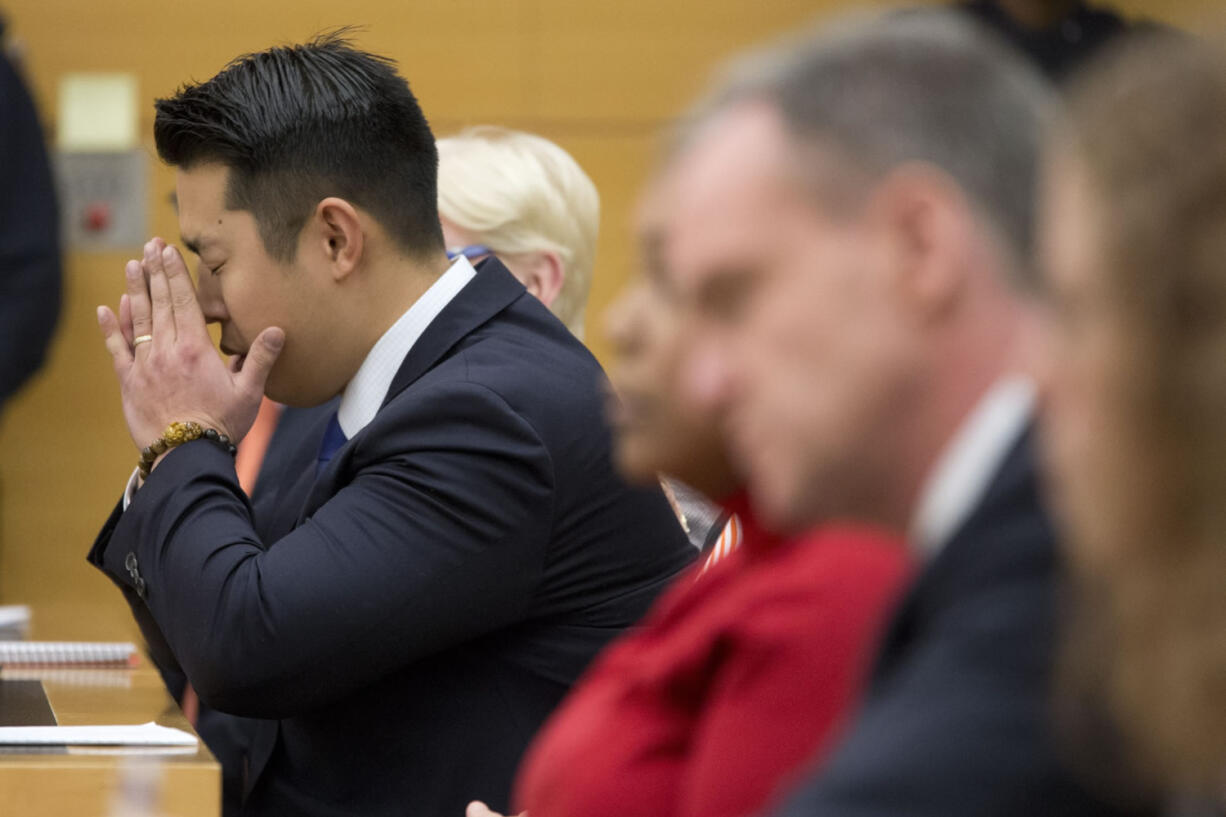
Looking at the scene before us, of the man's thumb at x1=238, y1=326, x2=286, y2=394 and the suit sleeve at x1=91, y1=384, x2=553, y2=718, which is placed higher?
the man's thumb at x1=238, y1=326, x2=286, y2=394

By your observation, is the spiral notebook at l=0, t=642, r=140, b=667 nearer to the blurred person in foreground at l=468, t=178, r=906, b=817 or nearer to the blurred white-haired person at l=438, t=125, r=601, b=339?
the blurred white-haired person at l=438, t=125, r=601, b=339

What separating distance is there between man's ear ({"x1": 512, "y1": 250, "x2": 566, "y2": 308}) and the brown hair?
6.61 feet

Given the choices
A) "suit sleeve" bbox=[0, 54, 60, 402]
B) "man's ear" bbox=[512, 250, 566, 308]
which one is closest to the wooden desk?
"man's ear" bbox=[512, 250, 566, 308]

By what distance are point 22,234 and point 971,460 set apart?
323 centimetres

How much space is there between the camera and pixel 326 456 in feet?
6.05

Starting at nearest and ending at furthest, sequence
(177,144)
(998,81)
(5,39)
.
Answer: (998,81)
(177,144)
(5,39)

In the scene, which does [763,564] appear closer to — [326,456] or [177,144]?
[326,456]

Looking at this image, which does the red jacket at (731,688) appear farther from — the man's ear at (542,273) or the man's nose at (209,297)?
the man's ear at (542,273)

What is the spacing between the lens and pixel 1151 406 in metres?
0.58

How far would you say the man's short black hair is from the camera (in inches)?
70.3

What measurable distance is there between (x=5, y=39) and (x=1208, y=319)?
363 cm

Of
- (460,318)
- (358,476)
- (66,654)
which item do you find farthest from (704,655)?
(66,654)

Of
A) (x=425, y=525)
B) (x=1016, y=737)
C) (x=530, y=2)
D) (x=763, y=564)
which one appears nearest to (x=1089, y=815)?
(x=1016, y=737)

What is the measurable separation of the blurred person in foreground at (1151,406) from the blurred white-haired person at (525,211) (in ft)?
6.10
